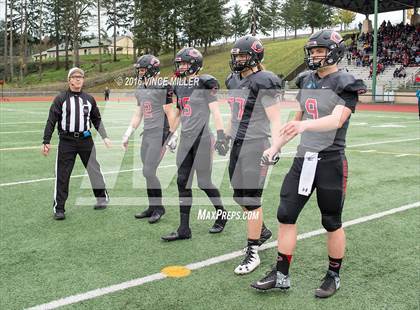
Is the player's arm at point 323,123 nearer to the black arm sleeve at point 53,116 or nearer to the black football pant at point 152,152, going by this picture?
the black football pant at point 152,152

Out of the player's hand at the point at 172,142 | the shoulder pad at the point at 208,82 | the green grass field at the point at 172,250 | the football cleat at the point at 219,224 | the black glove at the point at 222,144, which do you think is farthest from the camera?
the player's hand at the point at 172,142

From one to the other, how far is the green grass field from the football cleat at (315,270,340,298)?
0.19 feet

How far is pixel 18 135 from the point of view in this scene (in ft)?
49.8

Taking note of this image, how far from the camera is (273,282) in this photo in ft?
13.1

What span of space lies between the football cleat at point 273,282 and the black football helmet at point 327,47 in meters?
1.69

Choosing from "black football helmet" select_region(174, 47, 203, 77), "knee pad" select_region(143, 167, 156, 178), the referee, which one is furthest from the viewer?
the referee

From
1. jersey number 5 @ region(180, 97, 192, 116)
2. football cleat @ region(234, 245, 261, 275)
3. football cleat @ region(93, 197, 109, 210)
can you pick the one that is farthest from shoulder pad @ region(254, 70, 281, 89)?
football cleat @ region(93, 197, 109, 210)

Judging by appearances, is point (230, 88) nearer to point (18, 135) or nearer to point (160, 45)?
point (18, 135)

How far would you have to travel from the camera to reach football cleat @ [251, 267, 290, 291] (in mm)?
3932

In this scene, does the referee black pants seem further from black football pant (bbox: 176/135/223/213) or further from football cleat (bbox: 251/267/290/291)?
football cleat (bbox: 251/267/290/291)

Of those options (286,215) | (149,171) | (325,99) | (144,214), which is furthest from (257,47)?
(144,214)

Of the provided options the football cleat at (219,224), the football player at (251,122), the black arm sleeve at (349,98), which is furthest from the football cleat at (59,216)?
the black arm sleeve at (349,98)

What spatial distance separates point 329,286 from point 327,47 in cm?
191

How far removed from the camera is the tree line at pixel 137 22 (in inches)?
2579
